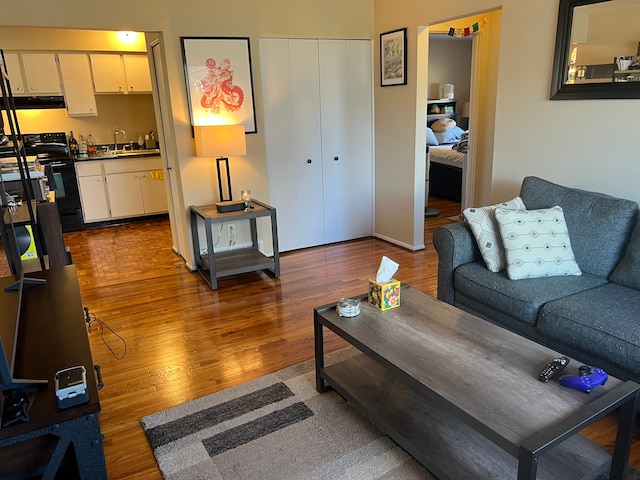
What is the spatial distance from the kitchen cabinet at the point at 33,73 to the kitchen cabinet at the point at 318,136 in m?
3.08

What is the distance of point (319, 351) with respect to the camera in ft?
7.47

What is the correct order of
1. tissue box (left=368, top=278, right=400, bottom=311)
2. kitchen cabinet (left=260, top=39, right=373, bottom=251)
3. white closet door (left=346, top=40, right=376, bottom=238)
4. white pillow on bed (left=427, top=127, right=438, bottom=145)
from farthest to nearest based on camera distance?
white pillow on bed (left=427, top=127, right=438, bottom=145), white closet door (left=346, top=40, right=376, bottom=238), kitchen cabinet (left=260, top=39, right=373, bottom=251), tissue box (left=368, top=278, right=400, bottom=311)

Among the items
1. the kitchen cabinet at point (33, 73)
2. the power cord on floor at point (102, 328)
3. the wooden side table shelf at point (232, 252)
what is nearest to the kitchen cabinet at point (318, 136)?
the wooden side table shelf at point (232, 252)

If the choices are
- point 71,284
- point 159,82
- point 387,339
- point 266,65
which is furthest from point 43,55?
point 387,339

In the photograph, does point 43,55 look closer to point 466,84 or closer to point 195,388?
point 195,388

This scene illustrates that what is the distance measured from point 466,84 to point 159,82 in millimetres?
6341

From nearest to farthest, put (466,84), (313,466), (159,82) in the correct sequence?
(313,466), (159,82), (466,84)

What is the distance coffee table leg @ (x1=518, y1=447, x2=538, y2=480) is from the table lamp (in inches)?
118

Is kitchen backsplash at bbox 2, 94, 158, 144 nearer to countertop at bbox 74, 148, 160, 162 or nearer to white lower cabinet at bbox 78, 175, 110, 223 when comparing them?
countertop at bbox 74, 148, 160, 162

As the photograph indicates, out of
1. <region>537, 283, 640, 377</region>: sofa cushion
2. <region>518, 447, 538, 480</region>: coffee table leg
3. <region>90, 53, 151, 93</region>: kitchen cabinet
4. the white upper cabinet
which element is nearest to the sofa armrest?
<region>537, 283, 640, 377</region>: sofa cushion

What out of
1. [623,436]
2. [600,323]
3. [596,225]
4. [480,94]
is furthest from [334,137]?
[623,436]

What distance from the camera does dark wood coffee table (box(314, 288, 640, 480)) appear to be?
1428 mm

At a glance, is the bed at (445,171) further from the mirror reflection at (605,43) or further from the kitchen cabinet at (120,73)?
the kitchen cabinet at (120,73)

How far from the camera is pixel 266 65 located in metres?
4.12
